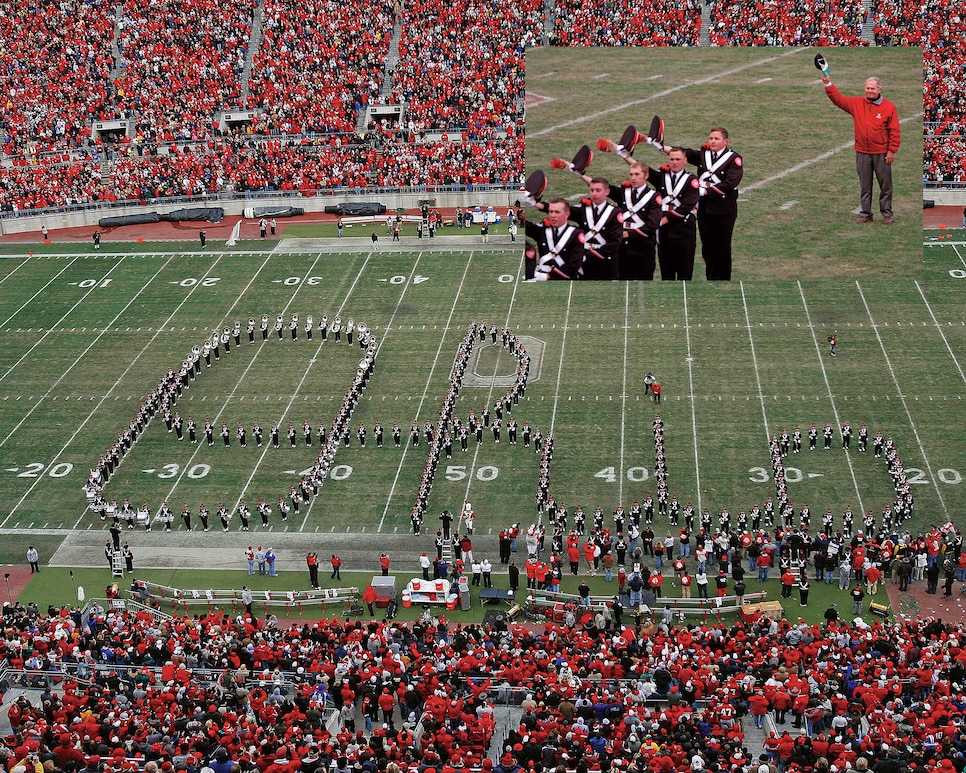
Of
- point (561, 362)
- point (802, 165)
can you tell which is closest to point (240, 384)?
point (561, 362)

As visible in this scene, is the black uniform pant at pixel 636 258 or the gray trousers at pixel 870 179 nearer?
the black uniform pant at pixel 636 258

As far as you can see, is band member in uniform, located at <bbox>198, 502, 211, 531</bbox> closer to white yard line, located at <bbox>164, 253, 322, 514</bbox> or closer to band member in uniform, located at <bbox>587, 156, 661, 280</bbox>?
white yard line, located at <bbox>164, 253, 322, 514</bbox>

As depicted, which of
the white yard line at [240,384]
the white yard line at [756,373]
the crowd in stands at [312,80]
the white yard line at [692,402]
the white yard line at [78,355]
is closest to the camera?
the white yard line at [692,402]

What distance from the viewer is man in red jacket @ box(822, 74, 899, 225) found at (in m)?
29.3

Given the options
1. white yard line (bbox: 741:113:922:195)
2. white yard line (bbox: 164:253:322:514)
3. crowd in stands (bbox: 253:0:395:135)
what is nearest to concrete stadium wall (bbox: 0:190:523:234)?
crowd in stands (bbox: 253:0:395:135)

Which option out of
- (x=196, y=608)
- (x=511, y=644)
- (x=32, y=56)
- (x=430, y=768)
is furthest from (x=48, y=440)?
(x=32, y=56)

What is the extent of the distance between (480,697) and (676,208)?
11974 millimetres

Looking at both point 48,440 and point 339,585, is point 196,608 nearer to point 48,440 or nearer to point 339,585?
point 339,585

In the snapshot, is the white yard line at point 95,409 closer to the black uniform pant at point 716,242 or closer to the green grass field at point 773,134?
the green grass field at point 773,134

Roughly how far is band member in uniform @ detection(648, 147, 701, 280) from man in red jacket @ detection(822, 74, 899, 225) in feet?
11.5

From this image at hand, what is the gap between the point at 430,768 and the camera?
17797mm

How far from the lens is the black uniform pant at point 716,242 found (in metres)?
28.9

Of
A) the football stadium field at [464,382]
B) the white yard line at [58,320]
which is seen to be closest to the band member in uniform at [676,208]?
the football stadium field at [464,382]

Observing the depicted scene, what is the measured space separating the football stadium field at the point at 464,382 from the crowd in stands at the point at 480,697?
635cm
